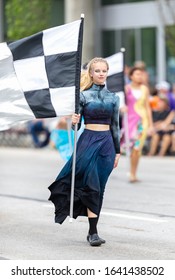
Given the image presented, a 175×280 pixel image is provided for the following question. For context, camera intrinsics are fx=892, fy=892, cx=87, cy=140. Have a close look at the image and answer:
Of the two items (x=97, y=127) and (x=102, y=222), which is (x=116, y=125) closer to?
(x=97, y=127)

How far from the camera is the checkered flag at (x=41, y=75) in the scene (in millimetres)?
9016

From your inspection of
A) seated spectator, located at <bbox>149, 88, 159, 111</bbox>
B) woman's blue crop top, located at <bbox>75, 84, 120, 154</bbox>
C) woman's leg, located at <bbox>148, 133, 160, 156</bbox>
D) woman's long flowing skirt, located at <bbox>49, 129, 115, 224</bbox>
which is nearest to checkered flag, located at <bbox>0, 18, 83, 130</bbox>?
woman's blue crop top, located at <bbox>75, 84, 120, 154</bbox>

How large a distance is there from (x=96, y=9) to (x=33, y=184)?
2003cm

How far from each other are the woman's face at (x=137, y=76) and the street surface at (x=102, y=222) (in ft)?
5.75

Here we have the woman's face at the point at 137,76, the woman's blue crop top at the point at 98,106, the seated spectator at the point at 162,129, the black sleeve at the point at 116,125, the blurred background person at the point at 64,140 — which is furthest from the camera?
the seated spectator at the point at 162,129

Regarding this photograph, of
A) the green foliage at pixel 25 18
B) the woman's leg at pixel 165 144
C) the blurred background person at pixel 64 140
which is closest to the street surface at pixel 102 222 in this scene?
the blurred background person at pixel 64 140

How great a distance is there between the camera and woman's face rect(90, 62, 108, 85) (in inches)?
347

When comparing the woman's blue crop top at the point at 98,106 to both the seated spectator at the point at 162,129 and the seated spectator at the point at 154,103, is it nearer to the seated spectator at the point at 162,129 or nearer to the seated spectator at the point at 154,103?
the seated spectator at the point at 162,129

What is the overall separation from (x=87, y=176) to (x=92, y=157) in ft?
0.67

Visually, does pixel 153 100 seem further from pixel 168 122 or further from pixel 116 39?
pixel 116 39

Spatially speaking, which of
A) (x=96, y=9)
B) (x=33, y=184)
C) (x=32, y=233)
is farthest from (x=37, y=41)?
(x=96, y=9)

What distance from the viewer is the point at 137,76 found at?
49.6 feet

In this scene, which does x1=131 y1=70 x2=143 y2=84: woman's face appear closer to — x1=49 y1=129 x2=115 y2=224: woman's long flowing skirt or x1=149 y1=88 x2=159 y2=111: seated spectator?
x1=49 y1=129 x2=115 y2=224: woman's long flowing skirt

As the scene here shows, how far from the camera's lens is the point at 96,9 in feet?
113
